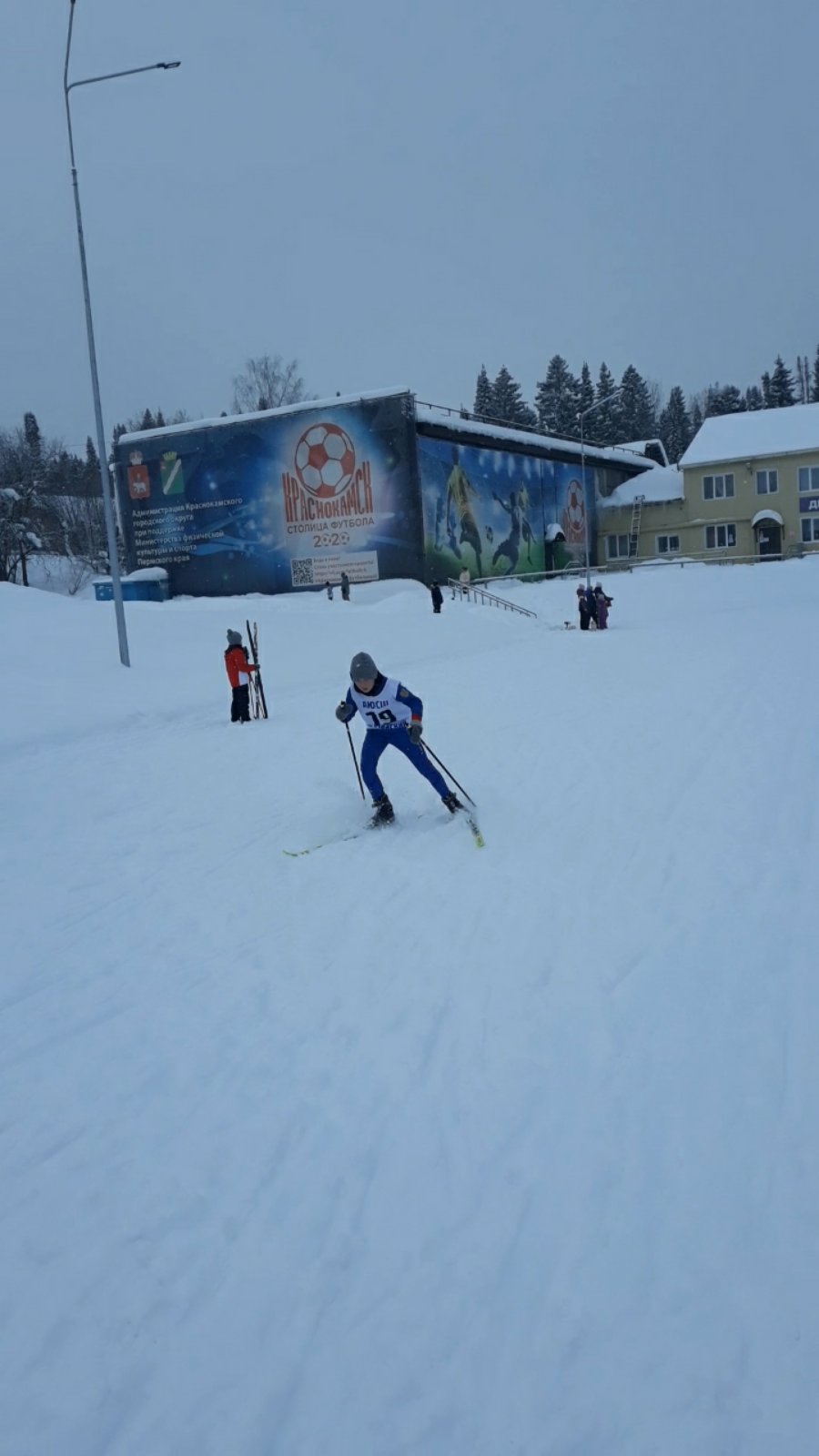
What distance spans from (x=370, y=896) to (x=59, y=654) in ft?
53.1

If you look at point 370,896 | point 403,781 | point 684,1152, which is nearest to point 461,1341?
point 684,1152

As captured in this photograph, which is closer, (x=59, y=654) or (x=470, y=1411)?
(x=470, y=1411)

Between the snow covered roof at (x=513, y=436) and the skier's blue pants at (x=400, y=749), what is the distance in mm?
31694

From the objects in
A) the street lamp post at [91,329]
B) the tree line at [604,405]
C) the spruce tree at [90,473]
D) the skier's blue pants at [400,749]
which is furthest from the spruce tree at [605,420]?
the skier's blue pants at [400,749]

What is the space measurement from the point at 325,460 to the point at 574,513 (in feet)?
60.1

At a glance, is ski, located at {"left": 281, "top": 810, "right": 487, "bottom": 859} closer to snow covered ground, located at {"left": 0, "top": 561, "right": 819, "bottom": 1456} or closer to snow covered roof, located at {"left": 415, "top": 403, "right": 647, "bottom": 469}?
snow covered ground, located at {"left": 0, "top": 561, "right": 819, "bottom": 1456}

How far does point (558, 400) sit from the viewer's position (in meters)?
79.1

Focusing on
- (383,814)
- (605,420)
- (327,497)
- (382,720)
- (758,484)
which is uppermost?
(605,420)

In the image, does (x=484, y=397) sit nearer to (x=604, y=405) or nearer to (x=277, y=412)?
(x=604, y=405)

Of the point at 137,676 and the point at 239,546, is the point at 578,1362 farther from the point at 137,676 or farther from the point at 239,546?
the point at 239,546

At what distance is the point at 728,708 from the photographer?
1227 cm

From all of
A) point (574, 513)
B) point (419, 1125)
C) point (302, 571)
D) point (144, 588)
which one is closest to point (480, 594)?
point (302, 571)

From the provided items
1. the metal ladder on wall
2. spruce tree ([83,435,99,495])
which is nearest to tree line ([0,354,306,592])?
spruce tree ([83,435,99,495])

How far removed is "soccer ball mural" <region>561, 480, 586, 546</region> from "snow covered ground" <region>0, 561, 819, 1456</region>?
42372mm
